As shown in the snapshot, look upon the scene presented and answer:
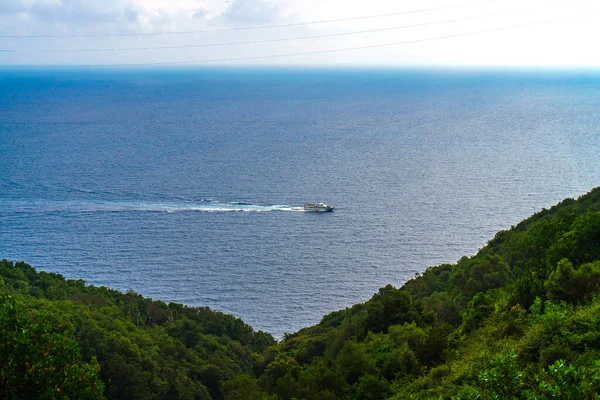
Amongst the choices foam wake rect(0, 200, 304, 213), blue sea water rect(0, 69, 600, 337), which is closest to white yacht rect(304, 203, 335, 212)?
foam wake rect(0, 200, 304, 213)

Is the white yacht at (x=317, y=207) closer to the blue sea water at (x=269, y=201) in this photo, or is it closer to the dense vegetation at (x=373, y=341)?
the blue sea water at (x=269, y=201)

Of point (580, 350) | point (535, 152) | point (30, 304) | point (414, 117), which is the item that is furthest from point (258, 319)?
point (414, 117)

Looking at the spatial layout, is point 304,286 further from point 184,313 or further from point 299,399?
point 299,399

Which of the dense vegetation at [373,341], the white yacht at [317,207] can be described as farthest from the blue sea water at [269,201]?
the dense vegetation at [373,341]

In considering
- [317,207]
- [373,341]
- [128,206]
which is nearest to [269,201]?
[317,207]

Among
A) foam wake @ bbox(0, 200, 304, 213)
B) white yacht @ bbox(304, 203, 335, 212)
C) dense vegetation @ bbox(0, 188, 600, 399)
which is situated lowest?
dense vegetation @ bbox(0, 188, 600, 399)

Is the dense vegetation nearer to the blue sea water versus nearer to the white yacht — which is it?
the blue sea water
